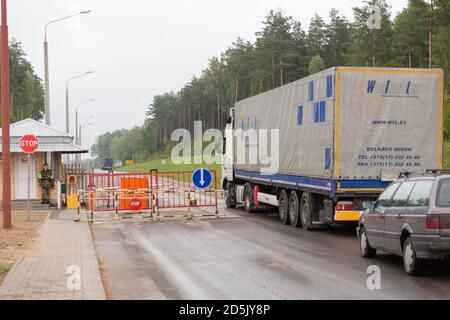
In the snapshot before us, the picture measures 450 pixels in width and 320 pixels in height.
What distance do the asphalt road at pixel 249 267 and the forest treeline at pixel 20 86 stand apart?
79.1 metres

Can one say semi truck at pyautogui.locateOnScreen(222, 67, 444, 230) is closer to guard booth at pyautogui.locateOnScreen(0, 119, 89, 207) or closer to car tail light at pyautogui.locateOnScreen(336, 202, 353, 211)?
car tail light at pyautogui.locateOnScreen(336, 202, 353, 211)

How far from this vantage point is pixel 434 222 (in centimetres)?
1043

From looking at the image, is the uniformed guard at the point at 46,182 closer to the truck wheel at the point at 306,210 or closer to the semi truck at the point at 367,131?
the truck wheel at the point at 306,210

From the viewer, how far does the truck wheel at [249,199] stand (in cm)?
2555

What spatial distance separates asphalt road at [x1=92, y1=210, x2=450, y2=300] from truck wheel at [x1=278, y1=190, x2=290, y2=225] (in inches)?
64.8

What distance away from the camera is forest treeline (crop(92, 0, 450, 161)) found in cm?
5797

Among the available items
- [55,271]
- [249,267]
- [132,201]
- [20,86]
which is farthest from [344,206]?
[20,86]

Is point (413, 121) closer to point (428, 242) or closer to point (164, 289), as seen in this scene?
point (428, 242)

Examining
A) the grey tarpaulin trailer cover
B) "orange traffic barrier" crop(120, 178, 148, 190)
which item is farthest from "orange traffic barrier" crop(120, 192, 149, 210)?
the grey tarpaulin trailer cover

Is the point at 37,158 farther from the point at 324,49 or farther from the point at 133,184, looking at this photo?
the point at 324,49

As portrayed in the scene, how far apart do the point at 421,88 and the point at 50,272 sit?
10.1 meters

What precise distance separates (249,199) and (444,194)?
1535 cm

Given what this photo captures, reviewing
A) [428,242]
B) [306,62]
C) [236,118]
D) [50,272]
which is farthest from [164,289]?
[306,62]

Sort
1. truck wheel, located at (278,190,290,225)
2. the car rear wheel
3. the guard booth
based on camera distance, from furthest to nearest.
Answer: the guard booth
truck wheel, located at (278,190,290,225)
the car rear wheel
